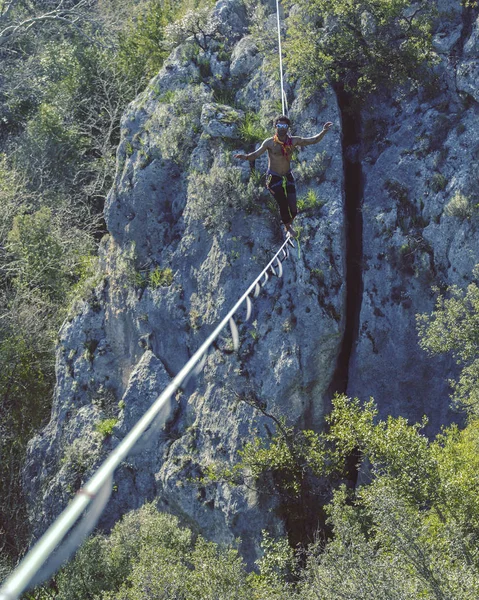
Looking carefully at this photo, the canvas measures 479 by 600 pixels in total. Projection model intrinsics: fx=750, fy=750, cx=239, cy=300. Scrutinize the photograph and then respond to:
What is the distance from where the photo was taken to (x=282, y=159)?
43.3ft

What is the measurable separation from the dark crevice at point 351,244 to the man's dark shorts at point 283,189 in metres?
4.19

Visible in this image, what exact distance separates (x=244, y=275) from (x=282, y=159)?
5.31 metres

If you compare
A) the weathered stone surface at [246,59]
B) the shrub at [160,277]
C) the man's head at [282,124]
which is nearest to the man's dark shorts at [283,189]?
the man's head at [282,124]

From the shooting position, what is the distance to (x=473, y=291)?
15.0 metres

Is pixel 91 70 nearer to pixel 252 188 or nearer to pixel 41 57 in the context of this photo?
pixel 41 57

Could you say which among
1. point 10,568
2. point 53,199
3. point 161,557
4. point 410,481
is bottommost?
point 10,568

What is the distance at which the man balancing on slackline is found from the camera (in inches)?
498

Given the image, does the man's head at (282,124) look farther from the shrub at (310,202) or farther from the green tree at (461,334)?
the green tree at (461,334)

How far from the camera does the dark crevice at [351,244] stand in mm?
17562

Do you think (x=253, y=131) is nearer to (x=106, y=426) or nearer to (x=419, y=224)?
(x=419, y=224)

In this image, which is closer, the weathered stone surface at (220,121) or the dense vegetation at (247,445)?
the dense vegetation at (247,445)

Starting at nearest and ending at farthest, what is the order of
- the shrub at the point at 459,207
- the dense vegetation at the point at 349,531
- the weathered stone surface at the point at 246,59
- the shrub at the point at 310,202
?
the dense vegetation at the point at 349,531, the shrub at the point at 459,207, the shrub at the point at 310,202, the weathered stone surface at the point at 246,59

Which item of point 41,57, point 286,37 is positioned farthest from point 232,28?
point 41,57

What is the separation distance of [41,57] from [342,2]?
53.5ft
